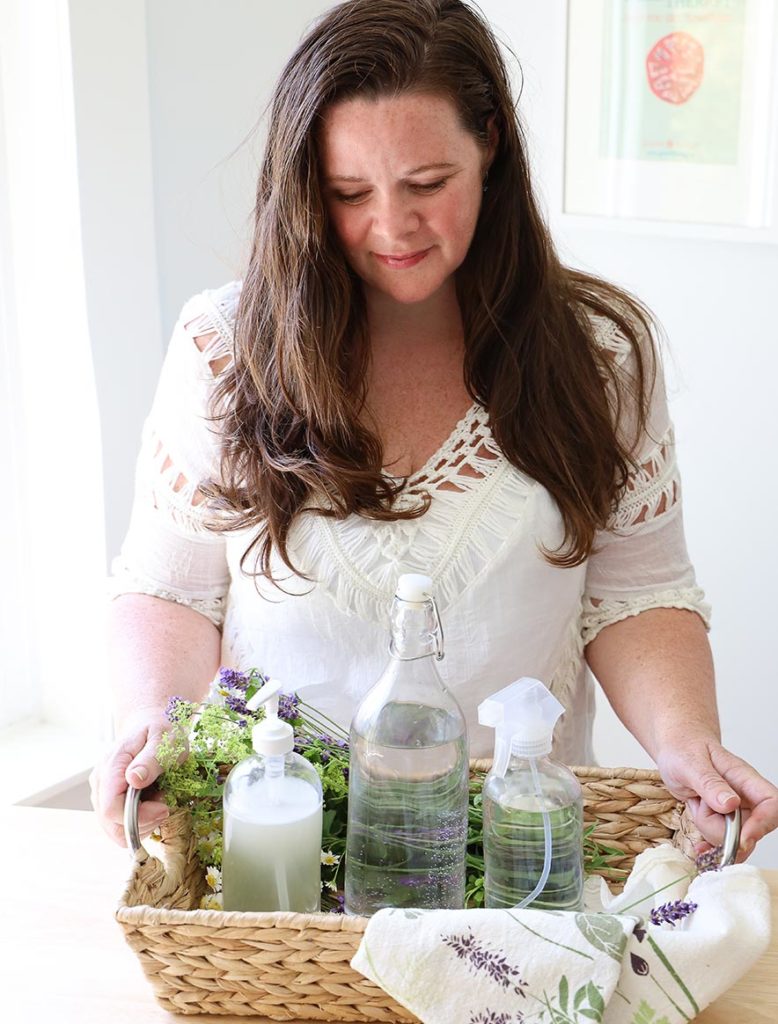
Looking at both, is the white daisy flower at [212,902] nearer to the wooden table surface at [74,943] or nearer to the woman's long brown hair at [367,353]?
the wooden table surface at [74,943]

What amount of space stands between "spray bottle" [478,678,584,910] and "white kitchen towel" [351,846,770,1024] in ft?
0.23

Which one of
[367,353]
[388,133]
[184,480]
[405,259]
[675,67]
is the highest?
[675,67]

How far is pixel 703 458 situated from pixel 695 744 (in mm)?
1305

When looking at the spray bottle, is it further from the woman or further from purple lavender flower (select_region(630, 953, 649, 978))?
the woman

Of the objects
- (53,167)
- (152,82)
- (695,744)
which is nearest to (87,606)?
(53,167)

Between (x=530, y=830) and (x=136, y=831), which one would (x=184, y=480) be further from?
(x=530, y=830)

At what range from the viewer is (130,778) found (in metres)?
1.12

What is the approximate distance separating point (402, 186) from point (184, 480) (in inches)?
16.9

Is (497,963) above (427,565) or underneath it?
underneath

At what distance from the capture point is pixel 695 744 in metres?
1.28

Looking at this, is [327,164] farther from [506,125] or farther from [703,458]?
[703,458]

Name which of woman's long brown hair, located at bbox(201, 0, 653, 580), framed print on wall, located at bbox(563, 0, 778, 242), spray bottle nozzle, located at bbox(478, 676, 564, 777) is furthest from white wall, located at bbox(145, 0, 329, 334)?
spray bottle nozzle, located at bbox(478, 676, 564, 777)

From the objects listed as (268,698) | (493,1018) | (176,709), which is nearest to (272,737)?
(268,698)

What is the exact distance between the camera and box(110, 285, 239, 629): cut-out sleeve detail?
5.02 feet
